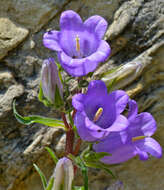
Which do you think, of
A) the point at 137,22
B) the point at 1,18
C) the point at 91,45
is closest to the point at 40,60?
the point at 1,18

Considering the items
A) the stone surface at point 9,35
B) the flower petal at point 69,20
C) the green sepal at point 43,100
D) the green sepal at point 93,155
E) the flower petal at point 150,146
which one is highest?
the flower petal at point 69,20

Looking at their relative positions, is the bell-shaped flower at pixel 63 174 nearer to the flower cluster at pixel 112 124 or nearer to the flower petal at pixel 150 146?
the flower cluster at pixel 112 124

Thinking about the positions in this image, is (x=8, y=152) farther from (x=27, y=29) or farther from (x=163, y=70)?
(x=163, y=70)

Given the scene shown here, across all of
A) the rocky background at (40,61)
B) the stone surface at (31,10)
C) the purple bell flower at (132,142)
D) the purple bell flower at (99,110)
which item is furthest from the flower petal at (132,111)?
the stone surface at (31,10)

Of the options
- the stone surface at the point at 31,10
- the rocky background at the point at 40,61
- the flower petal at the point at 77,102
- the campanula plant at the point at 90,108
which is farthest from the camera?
the stone surface at the point at 31,10

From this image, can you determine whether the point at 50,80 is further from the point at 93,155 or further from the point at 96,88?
the point at 93,155

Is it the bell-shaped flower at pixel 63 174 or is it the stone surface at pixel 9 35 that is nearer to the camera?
the bell-shaped flower at pixel 63 174

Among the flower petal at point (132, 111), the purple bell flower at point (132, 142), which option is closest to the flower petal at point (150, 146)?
the purple bell flower at point (132, 142)

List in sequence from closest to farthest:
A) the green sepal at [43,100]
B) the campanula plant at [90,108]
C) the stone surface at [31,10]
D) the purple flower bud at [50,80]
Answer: the campanula plant at [90,108] < the purple flower bud at [50,80] < the green sepal at [43,100] < the stone surface at [31,10]

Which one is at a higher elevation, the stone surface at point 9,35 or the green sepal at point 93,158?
the stone surface at point 9,35
